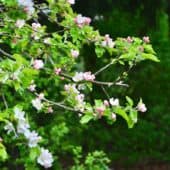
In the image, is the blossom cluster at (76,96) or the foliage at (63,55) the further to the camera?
the blossom cluster at (76,96)

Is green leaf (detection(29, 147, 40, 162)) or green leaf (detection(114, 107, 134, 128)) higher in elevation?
green leaf (detection(114, 107, 134, 128))

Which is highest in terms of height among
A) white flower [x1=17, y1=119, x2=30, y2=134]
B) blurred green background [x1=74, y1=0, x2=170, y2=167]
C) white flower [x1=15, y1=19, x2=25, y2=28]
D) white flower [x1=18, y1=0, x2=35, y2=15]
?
blurred green background [x1=74, y1=0, x2=170, y2=167]

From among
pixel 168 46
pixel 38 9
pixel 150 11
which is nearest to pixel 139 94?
pixel 168 46

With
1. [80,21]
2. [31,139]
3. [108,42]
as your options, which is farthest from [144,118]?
[31,139]

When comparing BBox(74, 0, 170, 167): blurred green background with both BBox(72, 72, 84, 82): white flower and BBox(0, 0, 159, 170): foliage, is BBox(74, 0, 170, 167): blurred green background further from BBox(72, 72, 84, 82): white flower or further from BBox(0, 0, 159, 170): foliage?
BBox(72, 72, 84, 82): white flower

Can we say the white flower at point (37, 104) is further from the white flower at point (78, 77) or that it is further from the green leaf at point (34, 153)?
the green leaf at point (34, 153)

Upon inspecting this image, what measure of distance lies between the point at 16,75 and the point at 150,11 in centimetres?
567

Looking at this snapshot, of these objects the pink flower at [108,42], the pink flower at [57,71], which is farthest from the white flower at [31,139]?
the pink flower at [108,42]

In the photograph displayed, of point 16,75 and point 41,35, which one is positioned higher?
point 41,35

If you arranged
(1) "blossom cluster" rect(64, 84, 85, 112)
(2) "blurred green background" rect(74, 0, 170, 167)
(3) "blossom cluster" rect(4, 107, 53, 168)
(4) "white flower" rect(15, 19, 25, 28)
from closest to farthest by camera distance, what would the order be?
(3) "blossom cluster" rect(4, 107, 53, 168) < (1) "blossom cluster" rect(64, 84, 85, 112) < (4) "white flower" rect(15, 19, 25, 28) < (2) "blurred green background" rect(74, 0, 170, 167)

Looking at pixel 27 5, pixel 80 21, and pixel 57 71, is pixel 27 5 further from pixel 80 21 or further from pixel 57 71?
pixel 57 71

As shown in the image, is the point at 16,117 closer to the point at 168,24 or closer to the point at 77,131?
the point at 77,131

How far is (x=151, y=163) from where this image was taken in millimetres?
9242

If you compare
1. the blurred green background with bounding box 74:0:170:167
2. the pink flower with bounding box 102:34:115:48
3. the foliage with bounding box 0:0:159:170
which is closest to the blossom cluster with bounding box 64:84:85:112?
the foliage with bounding box 0:0:159:170
